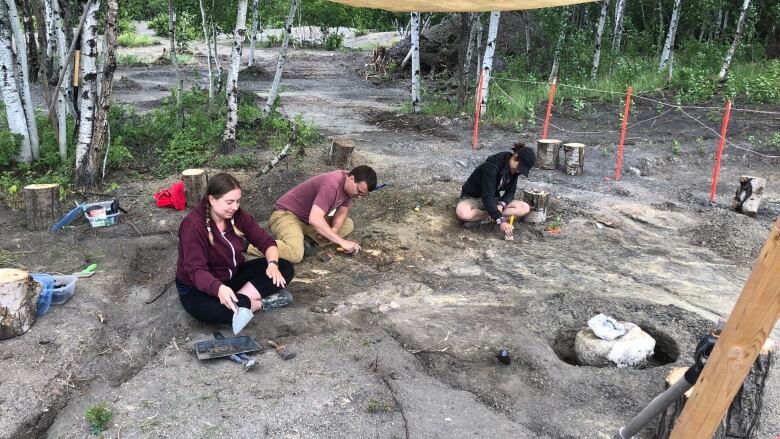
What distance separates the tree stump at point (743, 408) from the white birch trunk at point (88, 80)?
6382mm

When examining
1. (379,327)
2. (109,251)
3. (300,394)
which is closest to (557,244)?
(379,327)

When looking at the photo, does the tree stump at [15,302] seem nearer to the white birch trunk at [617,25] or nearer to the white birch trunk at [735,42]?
the white birch trunk at [735,42]

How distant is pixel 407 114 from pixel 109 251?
8138mm

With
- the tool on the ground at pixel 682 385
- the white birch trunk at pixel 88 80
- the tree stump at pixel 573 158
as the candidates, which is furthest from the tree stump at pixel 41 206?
the tree stump at pixel 573 158

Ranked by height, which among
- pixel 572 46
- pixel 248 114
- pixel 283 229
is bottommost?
pixel 283 229

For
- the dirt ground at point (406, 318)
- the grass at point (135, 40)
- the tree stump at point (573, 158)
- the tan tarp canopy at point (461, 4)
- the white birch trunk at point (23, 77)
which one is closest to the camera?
the dirt ground at point (406, 318)

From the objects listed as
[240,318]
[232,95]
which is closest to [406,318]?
[240,318]

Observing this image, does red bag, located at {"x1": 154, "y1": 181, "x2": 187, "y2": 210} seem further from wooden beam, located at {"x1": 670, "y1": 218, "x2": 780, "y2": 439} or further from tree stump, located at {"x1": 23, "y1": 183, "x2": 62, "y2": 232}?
wooden beam, located at {"x1": 670, "y1": 218, "x2": 780, "y2": 439}

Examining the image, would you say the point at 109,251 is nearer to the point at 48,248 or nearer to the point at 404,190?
the point at 48,248

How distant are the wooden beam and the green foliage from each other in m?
2.72

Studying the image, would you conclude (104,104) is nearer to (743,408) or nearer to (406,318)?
(406,318)

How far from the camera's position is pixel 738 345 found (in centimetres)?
172

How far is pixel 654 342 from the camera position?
4.13 m

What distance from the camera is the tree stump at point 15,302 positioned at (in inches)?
141
